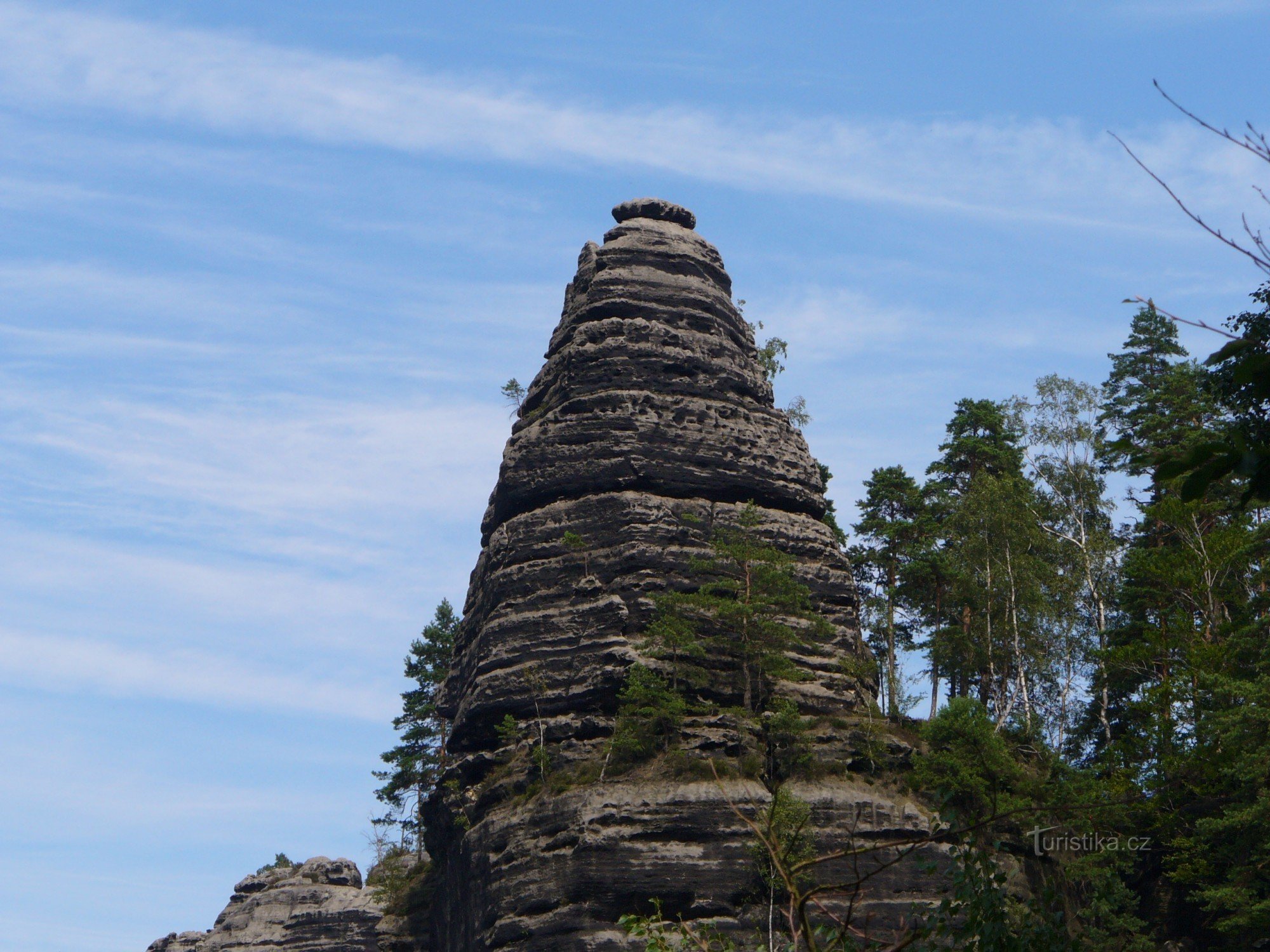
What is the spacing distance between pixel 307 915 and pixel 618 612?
2974 cm

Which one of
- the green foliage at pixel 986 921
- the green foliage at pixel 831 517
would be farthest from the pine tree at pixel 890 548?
the green foliage at pixel 986 921

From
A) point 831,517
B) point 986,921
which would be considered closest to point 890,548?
point 831,517

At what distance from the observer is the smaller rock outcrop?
6838cm

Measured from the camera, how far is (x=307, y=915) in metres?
69.8

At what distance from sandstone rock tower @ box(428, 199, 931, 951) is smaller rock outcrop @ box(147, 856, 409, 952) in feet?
49.6

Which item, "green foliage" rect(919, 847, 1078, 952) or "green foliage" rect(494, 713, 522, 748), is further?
"green foliage" rect(494, 713, 522, 748)

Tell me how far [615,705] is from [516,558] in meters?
7.96

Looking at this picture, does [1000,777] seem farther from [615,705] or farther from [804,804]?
[615,705]

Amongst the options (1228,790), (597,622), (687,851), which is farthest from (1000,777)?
(597,622)

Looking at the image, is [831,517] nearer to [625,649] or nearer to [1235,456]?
[625,649]

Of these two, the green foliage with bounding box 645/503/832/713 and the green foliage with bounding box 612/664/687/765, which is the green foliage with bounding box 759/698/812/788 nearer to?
the green foliage with bounding box 645/503/832/713

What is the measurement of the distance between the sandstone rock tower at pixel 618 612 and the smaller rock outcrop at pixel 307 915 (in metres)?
15.1

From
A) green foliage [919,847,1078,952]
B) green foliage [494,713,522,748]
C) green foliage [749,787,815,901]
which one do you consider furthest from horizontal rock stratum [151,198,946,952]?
green foliage [919,847,1078,952]

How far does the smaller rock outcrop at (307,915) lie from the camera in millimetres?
68375
